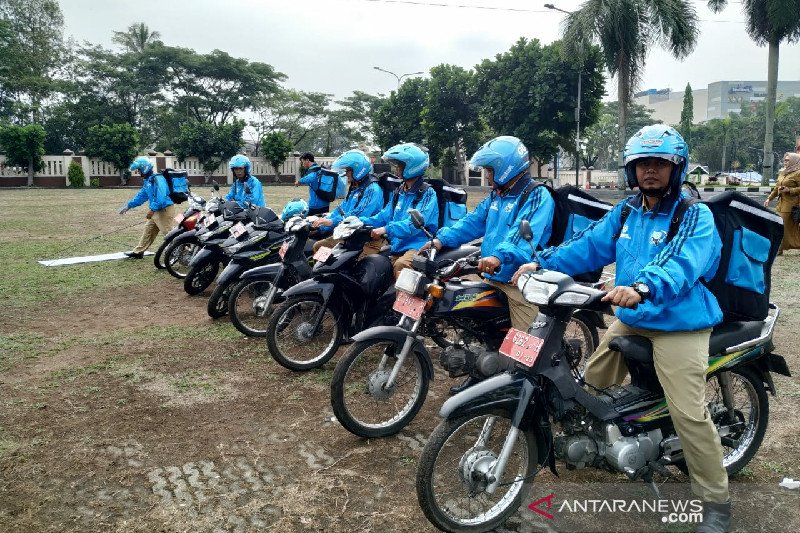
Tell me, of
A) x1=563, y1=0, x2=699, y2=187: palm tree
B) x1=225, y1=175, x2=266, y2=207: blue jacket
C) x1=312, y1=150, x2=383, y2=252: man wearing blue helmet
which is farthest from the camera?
x1=563, y1=0, x2=699, y2=187: palm tree

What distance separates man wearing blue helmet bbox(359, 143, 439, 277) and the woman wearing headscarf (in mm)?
7013

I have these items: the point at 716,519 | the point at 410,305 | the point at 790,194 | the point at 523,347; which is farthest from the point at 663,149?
the point at 790,194

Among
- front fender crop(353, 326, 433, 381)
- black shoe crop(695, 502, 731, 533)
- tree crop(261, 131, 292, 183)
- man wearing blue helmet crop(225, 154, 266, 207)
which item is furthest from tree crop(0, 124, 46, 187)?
black shoe crop(695, 502, 731, 533)

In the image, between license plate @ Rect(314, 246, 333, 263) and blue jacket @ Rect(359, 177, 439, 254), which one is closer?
license plate @ Rect(314, 246, 333, 263)

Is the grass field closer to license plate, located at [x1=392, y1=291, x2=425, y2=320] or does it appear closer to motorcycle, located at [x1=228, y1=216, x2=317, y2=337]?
motorcycle, located at [x1=228, y1=216, x2=317, y2=337]

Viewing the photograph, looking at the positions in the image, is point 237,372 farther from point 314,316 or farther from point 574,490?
point 574,490

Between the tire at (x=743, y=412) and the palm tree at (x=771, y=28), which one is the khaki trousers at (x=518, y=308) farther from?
the palm tree at (x=771, y=28)

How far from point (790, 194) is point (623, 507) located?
349 inches

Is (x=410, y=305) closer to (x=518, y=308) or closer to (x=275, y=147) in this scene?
(x=518, y=308)

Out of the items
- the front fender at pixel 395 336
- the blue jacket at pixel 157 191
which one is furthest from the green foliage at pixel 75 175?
the front fender at pixel 395 336

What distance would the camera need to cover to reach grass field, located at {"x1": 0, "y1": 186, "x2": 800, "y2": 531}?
3244 mm

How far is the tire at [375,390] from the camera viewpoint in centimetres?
402

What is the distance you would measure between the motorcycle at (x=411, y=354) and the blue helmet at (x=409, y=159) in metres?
1.45

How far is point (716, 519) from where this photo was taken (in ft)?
9.75
